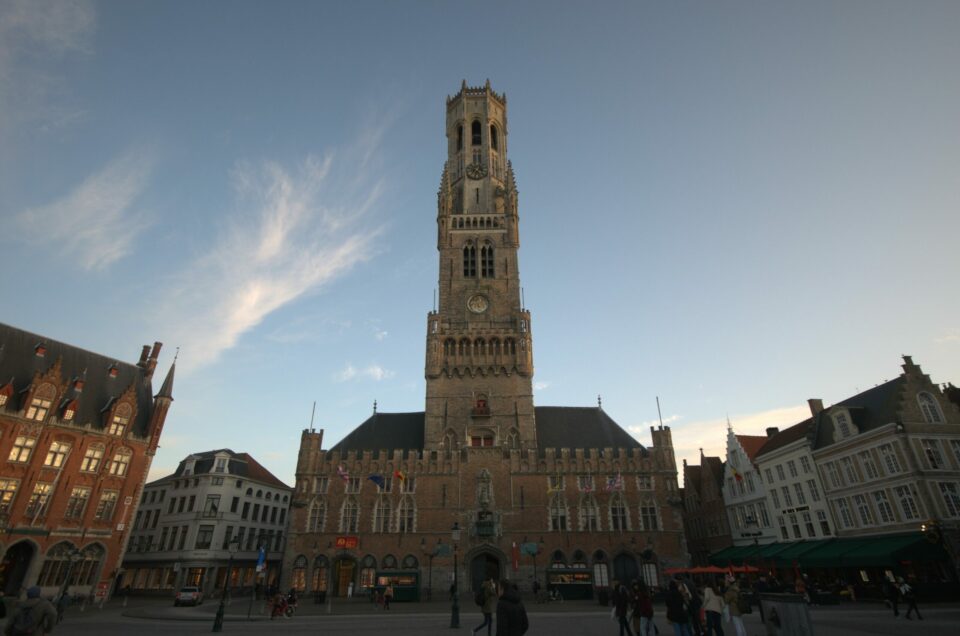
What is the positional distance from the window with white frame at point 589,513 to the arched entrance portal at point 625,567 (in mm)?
2792

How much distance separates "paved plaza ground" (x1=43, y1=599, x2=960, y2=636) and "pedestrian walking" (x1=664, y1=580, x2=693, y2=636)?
5320mm

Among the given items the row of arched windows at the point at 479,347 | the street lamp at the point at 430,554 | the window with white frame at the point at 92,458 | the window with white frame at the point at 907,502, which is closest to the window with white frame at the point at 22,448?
the window with white frame at the point at 92,458

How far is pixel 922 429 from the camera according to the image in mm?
30906

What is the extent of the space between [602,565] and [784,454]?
1720 cm

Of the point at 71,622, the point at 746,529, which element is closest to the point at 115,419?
the point at 71,622

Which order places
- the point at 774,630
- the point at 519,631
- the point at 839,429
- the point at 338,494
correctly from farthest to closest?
the point at 338,494 < the point at 839,429 < the point at 774,630 < the point at 519,631

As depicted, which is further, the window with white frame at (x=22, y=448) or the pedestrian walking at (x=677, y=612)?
the window with white frame at (x=22, y=448)

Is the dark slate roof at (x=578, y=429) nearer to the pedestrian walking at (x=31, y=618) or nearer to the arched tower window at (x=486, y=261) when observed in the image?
the arched tower window at (x=486, y=261)

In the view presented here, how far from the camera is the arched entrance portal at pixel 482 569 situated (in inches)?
1556

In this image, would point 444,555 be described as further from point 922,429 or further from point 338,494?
point 922,429

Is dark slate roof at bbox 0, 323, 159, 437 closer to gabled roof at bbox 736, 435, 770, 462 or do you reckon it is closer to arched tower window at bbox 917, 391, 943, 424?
gabled roof at bbox 736, 435, 770, 462

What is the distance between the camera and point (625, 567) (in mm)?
39844

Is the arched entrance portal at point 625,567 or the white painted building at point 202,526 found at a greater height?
the white painted building at point 202,526

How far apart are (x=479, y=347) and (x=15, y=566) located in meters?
38.4
